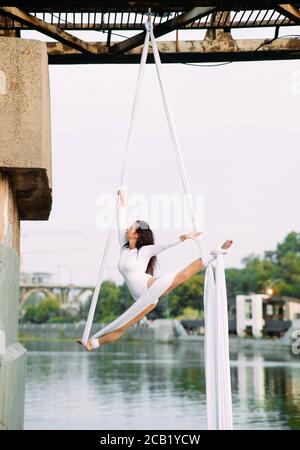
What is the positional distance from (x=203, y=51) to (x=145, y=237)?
1.76 m

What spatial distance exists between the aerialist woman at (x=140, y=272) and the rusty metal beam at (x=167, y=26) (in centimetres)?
130

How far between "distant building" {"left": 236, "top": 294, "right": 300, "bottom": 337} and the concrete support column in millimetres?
59260

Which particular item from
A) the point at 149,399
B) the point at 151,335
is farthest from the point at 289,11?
the point at 151,335

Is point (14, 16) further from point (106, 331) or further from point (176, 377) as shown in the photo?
point (176, 377)

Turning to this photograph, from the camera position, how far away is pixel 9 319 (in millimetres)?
5059

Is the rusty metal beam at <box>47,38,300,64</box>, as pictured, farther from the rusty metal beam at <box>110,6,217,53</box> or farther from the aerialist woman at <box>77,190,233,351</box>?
the aerialist woman at <box>77,190,233,351</box>

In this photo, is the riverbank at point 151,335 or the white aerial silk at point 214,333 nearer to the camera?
the white aerial silk at point 214,333

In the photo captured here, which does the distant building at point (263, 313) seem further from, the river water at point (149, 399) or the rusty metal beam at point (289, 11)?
the rusty metal beam at point (289, 11)

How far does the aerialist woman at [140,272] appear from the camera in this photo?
15.8 ft

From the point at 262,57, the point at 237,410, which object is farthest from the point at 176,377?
the point at 262,57

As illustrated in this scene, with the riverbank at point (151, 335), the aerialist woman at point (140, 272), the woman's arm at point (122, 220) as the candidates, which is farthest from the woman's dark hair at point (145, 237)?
the riverbank at point (151, 335)

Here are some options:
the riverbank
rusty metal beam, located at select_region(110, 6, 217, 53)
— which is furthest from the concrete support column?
the riverbank

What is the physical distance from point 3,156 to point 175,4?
1.63 metres

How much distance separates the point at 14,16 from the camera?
197 inches
